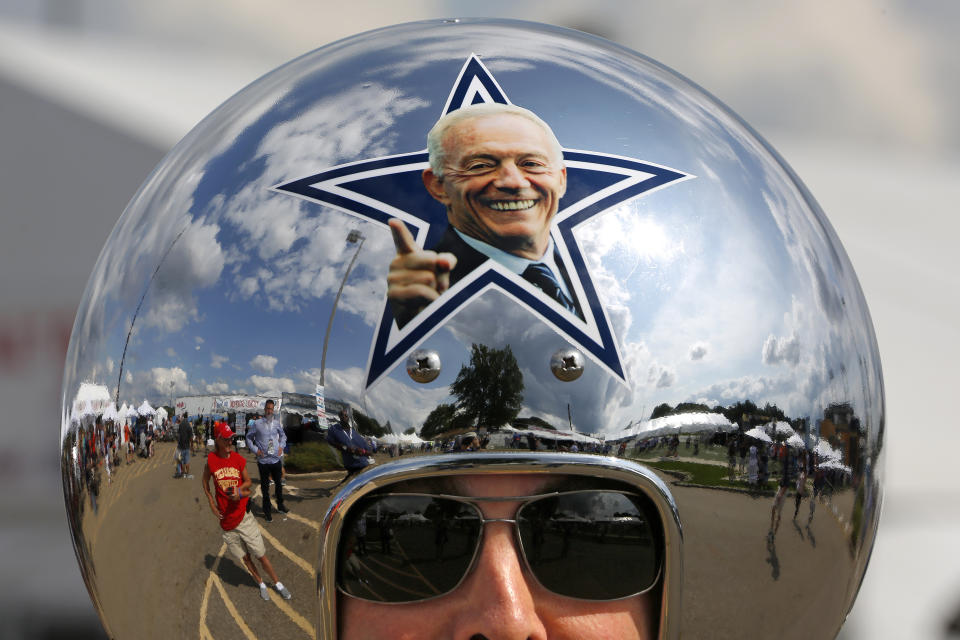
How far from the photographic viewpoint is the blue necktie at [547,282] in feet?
4.78

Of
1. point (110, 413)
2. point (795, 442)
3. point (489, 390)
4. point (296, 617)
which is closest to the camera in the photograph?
point (489, 390)

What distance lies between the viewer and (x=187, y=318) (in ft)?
5.21

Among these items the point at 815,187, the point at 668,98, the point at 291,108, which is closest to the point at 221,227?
the point at 291,108

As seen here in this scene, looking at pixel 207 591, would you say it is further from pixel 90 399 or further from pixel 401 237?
pixel 401 237

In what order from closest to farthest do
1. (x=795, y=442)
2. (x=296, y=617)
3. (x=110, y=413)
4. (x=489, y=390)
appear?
(x=489, y=390) < (x=296, y=617) < (x=795, y=442) < (x=110, y=413)

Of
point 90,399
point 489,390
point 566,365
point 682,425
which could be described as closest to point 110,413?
point 90,399

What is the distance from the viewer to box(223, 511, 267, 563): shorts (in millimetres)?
1510

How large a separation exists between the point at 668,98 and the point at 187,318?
39.3 inches

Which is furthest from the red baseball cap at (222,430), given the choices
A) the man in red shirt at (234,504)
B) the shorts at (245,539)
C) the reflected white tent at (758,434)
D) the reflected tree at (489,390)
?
the reflected white tent at (758,434)

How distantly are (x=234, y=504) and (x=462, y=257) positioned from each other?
55cm

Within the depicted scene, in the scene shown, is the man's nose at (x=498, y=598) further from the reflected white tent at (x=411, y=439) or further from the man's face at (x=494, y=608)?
the reflected white tent at (x=411, y=439)

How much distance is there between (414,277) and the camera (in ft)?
4.77

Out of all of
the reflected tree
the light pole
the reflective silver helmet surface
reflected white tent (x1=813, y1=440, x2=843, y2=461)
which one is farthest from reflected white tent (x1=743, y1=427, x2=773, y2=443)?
the light pole

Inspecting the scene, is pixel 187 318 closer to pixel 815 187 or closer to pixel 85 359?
pixel 85 359
